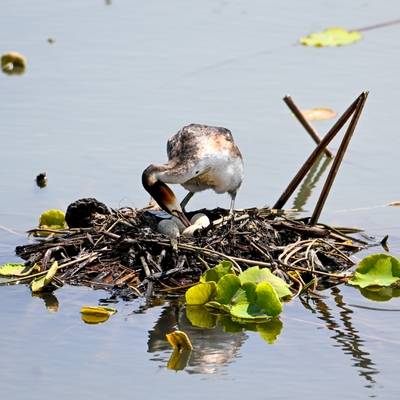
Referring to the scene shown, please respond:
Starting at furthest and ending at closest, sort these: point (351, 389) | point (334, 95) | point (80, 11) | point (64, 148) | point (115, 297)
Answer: point (80, 11), point (334, 95), point (64, 148), point (115, 297), point (351, 389)

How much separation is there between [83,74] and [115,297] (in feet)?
18.8

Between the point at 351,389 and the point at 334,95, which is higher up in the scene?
the point at 334,95

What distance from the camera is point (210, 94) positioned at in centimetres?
1519

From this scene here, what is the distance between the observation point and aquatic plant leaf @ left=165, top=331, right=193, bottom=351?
30.6ft

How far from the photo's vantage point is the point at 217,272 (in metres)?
10.3

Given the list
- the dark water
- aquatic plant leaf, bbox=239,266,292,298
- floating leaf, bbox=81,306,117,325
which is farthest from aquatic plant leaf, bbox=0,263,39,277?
aquatic plant leaf, bbox=239,266,292,298

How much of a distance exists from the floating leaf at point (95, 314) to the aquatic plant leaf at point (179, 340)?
0.67 metres

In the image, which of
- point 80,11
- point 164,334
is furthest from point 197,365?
point 80,11

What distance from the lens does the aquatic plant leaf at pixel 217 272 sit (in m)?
→ 10.3

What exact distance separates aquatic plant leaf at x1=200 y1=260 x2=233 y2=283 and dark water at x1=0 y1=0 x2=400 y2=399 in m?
0.32

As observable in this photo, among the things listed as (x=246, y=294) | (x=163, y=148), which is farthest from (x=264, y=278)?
(x=163, y=148)

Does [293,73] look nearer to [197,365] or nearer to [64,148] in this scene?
[64,148]

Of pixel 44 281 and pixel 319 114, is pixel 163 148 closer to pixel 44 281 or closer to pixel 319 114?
pixel 319 114

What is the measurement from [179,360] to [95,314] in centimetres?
95
